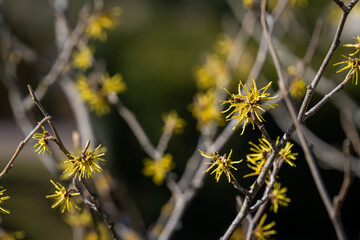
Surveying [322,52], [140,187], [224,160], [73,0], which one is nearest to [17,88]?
[224,160]

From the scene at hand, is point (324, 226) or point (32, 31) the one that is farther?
point (32, 31)

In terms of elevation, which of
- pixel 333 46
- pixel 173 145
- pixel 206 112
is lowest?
pixel 333 46

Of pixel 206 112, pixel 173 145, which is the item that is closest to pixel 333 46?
pixel 206 112

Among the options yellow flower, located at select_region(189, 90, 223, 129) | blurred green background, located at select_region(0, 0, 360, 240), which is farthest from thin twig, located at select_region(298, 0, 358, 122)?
blurred green background, located at select_region(0, 0, 360, 240)

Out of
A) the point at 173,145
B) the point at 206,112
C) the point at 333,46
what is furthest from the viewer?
the point at 173,145

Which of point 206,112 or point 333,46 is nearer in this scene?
point 333,46

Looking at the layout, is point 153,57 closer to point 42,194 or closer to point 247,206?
point 42,194

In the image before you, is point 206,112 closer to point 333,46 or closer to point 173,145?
point 333,46

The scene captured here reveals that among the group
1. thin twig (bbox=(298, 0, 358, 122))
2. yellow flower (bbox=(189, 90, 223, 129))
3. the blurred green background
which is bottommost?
thin twig (bbox=(298, 0, 358, 122))

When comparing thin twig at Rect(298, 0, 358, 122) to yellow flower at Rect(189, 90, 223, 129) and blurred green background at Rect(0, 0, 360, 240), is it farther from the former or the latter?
blurred green background at Rect(0, 0, 360, 240)

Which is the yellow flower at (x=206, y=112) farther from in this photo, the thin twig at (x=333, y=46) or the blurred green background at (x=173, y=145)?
the blurred green background at (x=173, y=145)

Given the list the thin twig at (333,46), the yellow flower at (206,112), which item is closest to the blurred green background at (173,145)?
the yellow flower at (206,112)
